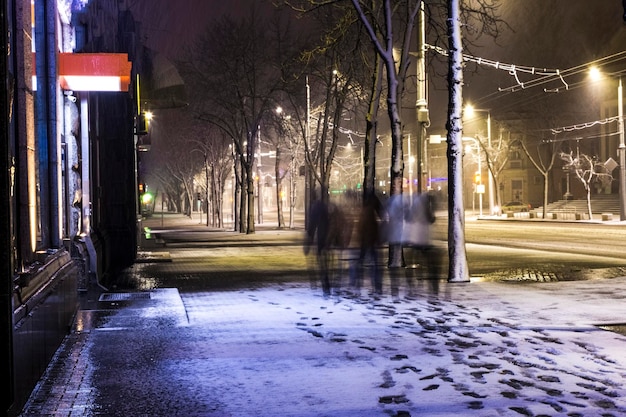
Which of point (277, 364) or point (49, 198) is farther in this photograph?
point (49, 198)

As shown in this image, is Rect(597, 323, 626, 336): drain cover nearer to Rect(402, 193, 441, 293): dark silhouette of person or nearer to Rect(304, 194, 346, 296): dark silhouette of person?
Rect(402, 193, 441, 293): dark silhouette of person

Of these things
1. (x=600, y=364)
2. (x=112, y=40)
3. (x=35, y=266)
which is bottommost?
(x=600, y=364)

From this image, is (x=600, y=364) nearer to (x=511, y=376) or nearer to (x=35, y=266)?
(x=511, y=376)

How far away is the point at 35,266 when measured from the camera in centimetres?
751

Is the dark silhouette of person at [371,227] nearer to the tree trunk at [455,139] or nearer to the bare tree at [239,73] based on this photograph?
the tree trunk at [455,139]

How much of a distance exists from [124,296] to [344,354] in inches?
253

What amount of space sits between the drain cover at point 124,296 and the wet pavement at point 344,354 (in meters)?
0.03

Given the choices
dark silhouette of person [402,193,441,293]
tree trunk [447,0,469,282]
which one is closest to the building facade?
tree trunk [447,0,469,282]

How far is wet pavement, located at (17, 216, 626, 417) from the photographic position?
6.31 metres

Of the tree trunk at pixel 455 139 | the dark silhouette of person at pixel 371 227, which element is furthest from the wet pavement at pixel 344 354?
the dark silhouette of person at pixel 371 227

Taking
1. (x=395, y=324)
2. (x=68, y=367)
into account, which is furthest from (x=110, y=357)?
(x=395, y=324)

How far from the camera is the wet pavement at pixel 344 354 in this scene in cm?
631

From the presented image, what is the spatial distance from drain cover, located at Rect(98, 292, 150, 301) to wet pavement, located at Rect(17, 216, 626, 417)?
0.03 metres

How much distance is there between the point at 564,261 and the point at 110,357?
15093 millimetres
